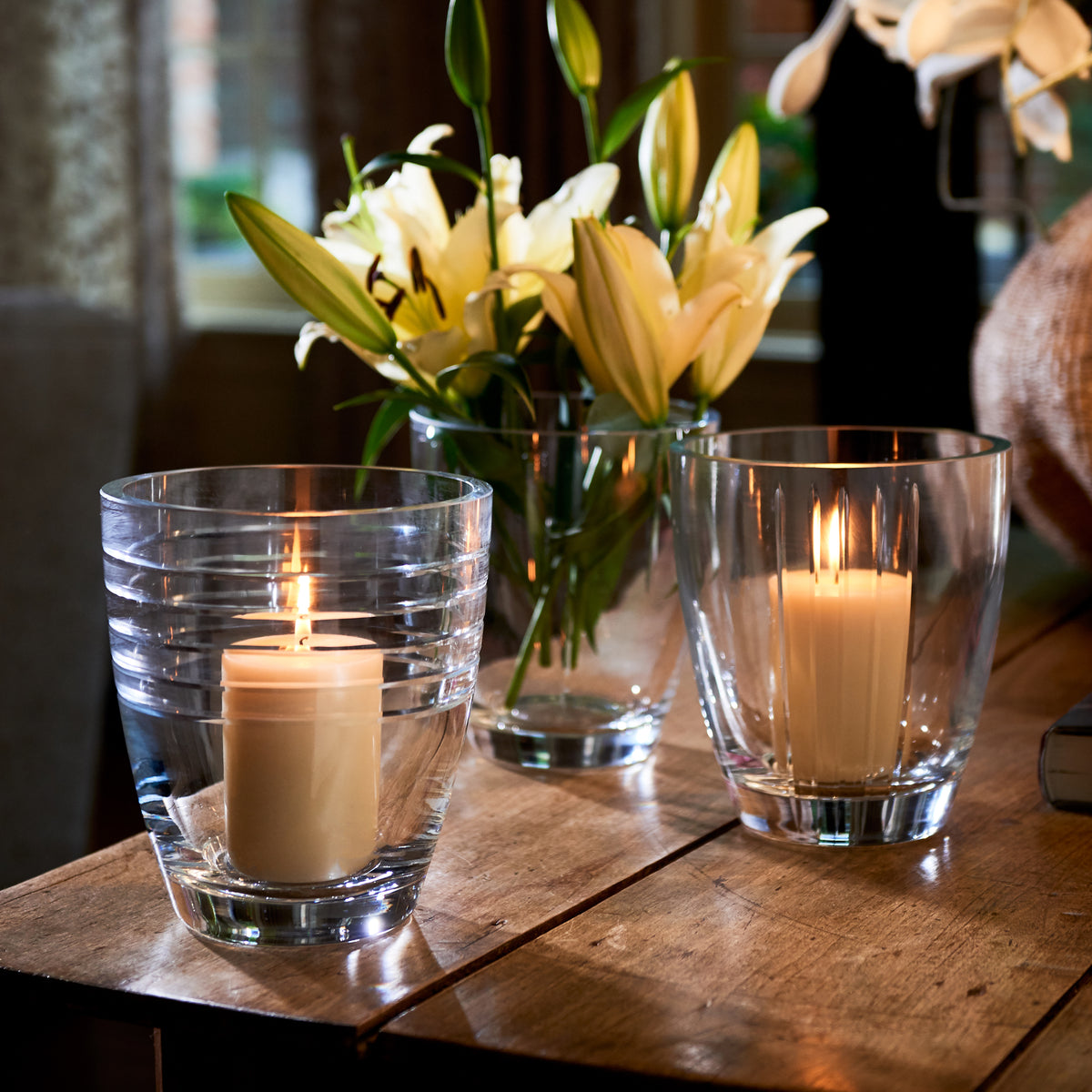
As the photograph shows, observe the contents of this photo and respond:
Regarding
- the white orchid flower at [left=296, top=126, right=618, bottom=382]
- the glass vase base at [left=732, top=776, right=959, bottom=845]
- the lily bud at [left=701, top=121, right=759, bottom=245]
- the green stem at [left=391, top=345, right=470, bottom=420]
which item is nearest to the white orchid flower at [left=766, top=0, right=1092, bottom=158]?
the lily bud at [left=701, top=121, right=759, bottom=245]

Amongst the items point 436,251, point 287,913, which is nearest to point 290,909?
point 287,913

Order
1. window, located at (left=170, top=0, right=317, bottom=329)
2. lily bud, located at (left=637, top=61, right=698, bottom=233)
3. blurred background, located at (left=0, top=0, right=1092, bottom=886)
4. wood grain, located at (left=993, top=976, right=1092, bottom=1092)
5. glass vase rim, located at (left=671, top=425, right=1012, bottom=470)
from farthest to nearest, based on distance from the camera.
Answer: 1. window, located at (left=170, top=0, right=317, bottom=329)
2. blurred background, located at (left=0, top=0, right=1092, bottom=886)
3. lily bud, located at (left=637, top=61, right=698, bottom=233)
4. glass vase rim, located at (left=671, top=425, right=1012, bottom=470)
5. wood grain, located at (left=993, top=976, right=1092, bottom=1092)

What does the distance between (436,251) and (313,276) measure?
0.08 metres

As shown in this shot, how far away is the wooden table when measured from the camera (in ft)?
1.48

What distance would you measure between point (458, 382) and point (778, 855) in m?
0.28

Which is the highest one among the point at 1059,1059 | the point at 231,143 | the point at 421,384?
the point at 231,143

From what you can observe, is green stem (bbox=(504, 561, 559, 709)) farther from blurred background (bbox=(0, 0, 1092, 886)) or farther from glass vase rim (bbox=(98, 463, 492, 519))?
blurred background (bbox=(0, 0, 1092, 886))

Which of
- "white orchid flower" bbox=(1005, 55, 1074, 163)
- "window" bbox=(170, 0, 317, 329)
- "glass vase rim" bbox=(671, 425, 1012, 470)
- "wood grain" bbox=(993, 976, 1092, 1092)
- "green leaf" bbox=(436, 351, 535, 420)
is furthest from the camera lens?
"window" bbox=(170, 0, 317, 329)

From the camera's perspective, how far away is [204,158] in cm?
399

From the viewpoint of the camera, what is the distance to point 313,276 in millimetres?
664

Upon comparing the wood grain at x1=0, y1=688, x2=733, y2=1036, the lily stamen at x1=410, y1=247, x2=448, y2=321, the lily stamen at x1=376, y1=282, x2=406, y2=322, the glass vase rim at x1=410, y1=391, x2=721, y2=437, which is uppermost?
the lily stamen at x1=410, y1=247, x2=448, y2=321

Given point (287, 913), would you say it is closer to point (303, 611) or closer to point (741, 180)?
point (303, 611)

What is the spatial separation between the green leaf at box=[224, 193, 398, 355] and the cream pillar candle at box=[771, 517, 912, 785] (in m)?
0.23

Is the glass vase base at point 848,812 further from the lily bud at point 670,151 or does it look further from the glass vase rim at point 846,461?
the lily bud at point 670,151
